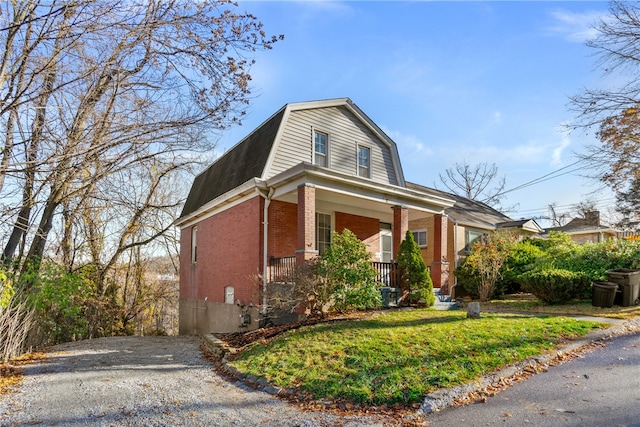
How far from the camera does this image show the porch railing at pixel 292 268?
10750 millimetres

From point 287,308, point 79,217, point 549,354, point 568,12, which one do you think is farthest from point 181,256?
point 568,12

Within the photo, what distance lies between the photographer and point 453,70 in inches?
395

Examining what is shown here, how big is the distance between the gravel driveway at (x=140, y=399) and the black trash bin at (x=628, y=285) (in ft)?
34.1

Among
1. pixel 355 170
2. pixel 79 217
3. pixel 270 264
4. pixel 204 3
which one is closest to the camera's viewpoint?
pixel 204 3

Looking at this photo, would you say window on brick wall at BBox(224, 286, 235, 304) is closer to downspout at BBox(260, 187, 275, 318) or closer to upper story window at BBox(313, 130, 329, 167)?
downspout at BBox(260, 187, 275, 318)

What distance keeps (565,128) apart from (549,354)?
13.5 metres

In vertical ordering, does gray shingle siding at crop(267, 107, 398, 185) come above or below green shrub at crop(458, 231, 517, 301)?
above

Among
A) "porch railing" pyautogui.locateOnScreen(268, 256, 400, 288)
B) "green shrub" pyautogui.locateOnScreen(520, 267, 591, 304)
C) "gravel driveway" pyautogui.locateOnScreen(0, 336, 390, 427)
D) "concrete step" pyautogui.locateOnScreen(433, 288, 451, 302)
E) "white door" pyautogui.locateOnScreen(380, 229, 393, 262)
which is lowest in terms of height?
"gravel driveway" pyautogui.locateOnScreen(0, 336, 390, 427)

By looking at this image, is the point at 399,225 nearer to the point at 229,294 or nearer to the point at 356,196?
the point at 356,196

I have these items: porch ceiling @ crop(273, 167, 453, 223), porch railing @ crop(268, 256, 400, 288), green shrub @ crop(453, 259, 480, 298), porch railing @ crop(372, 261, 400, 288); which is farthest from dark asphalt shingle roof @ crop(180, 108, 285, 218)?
green shrub @ crop(453, 259, 480, 298)

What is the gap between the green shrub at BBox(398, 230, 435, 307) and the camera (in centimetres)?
1112

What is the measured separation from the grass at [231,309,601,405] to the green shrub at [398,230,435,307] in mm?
2055

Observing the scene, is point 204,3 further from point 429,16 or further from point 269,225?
point 269,225

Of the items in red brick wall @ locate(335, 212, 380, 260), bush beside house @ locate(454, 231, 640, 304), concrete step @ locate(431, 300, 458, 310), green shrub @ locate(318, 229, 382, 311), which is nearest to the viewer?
green shrub @ locate(318, 229, 382, 311)
